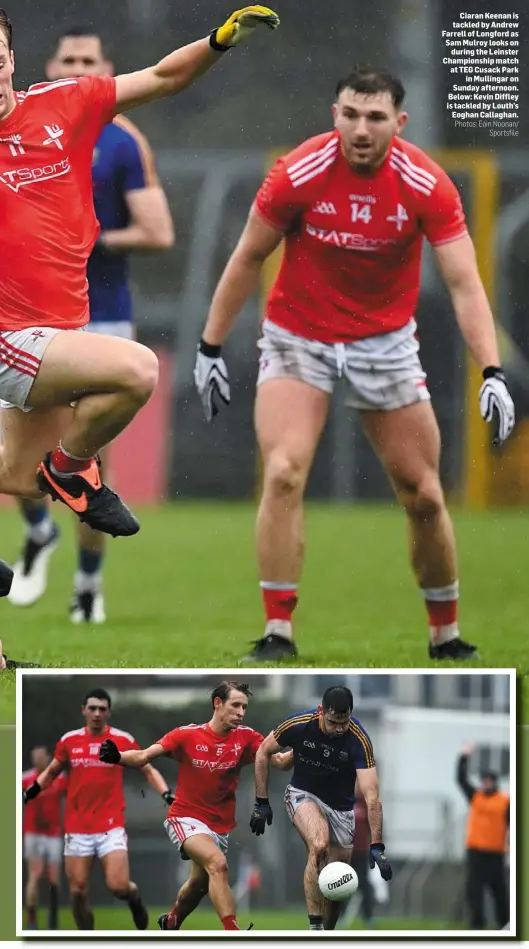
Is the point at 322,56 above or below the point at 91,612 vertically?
above

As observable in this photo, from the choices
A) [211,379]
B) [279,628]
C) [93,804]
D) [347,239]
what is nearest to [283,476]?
[211,379]

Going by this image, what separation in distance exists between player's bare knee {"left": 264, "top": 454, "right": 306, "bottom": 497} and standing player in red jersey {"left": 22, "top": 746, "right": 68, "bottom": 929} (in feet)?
3.95

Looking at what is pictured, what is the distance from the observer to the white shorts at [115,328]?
560 cm

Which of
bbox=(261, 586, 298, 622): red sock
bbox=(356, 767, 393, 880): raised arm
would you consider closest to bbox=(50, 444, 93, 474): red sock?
bbox=(261, 586, 298, 622): red sock

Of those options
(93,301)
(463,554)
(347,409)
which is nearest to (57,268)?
(93,301)

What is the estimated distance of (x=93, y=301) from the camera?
564 cm

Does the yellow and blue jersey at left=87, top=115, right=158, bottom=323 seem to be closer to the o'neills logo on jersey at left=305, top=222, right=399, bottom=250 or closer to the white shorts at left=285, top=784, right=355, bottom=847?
the o'neills logo on jersey at left=305, top=222, right=399, bottom=250

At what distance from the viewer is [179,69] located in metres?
5.32

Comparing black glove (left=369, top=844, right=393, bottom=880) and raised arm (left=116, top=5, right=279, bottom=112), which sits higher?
raised arm (left=116, top=5, right=279, bottom=112)

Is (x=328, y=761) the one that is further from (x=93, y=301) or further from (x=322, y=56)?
(x=322, y=56)

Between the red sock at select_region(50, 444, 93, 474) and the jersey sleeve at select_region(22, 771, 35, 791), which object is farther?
the red sock at select_region(50, 444, 93, 474)

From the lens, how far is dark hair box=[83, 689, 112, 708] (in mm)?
5129

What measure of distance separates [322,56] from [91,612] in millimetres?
2173

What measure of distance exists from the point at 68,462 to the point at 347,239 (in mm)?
1224
